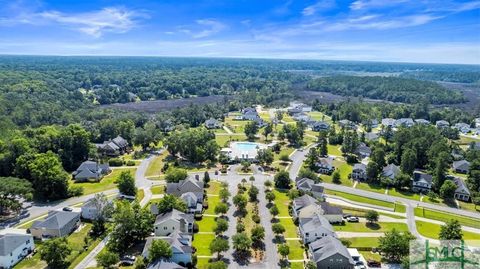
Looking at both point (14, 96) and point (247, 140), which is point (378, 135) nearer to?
point (247, 140)

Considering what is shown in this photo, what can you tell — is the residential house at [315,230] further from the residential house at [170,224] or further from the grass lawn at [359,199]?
the grass lawn at [359,199]

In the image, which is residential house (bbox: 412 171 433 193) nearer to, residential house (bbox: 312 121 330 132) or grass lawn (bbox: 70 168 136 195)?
residential house (bbox: 312 121 330 132)

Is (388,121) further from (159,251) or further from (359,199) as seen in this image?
(159,251)

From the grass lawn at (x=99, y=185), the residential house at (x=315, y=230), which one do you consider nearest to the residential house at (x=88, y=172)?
the grass lawn at (x=99, y=185)

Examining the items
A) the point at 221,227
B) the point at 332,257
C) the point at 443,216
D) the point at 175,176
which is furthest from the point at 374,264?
the point at 175,176

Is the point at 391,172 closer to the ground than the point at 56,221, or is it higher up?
closer to the ground

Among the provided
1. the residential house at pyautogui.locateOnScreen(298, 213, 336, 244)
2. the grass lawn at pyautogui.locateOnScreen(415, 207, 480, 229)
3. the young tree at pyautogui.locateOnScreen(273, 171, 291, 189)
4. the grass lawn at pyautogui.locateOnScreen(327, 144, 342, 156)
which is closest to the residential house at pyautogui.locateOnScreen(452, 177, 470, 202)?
the grass lawn at pyautogui.locateOnScreen(415, 207, 480, 229)
